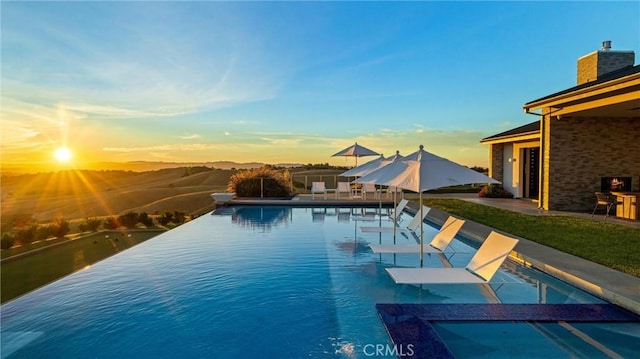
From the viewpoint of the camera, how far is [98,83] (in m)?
13.4

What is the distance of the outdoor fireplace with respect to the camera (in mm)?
13117

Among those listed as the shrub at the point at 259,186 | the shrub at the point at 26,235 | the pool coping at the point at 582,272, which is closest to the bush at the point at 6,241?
the shrub at the point at 26,235

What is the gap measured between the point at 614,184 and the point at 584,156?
54.2 inches

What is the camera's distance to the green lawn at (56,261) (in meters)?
7.75

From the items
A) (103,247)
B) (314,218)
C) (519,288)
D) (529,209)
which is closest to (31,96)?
(103,247)

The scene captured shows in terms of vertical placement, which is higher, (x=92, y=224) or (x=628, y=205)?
(x=628, y=205)

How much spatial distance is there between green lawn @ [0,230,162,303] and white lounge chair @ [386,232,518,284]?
634 centimetres

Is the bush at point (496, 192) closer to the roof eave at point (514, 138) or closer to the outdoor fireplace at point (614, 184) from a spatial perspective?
the roof eave at point (514, 138)

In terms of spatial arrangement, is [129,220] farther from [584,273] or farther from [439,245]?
[584,273]

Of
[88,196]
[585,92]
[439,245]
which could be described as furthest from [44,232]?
[88,196]

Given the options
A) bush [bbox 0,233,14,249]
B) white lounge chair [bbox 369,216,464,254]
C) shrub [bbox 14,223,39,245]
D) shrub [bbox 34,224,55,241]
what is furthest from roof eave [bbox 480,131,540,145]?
bush [bbox 0,233,14,249]

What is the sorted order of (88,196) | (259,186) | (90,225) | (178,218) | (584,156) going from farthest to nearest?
(88,196) < (259,186) < (178,218) < (90,225) < (584,156)

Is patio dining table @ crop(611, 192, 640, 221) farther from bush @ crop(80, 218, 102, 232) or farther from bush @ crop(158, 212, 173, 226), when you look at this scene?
bush @ crop(80, 218, 102, 232)

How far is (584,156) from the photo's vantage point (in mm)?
13008
